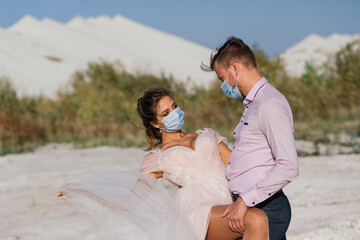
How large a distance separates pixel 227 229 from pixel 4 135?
40.9 feet

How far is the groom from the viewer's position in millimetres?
2643

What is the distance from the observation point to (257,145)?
109 inches

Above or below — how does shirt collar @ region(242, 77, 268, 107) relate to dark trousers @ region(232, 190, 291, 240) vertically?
above

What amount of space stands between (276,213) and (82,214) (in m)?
4.41

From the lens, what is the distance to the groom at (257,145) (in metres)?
2.64

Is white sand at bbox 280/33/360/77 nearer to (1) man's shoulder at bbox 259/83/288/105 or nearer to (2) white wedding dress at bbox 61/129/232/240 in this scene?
(2) white wedding dress at bbox 61/129/232/240

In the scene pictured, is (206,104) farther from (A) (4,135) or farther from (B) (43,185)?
(B) (43,185)

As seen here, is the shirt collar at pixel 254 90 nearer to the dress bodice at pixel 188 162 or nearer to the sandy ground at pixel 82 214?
the dress bodice at pixel 188 162

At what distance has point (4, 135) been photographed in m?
14.2

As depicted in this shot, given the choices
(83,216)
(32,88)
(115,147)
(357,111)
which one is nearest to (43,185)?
(83,216)

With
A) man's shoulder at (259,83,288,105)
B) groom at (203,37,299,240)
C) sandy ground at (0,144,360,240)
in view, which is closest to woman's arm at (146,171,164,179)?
groom at (203,37,299,240)

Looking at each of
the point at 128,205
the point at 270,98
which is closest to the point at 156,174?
the point at 128,205

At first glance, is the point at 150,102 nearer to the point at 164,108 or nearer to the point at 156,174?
the point at 164,108

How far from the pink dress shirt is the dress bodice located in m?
0.41
